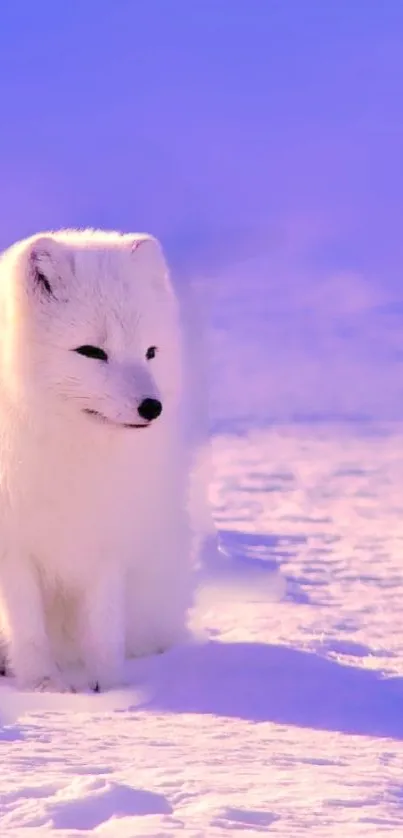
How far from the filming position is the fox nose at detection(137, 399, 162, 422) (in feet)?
9.24

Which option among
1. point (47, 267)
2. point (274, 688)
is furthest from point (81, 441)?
point (274, 688)

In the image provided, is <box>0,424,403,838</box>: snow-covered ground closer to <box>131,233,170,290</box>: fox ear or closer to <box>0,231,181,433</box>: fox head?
<box>0,231,181,433</box>: fox head

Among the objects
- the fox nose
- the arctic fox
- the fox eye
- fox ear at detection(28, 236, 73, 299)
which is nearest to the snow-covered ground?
the arctic fox

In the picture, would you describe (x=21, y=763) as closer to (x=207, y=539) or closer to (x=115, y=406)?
(x=115, y=406)

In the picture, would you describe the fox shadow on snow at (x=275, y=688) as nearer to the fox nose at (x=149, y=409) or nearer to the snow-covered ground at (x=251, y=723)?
the snow-covered ground at (x=251, y=723)

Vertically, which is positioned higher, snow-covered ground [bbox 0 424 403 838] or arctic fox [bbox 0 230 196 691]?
arctic fox [bbox 0 230 196 691]

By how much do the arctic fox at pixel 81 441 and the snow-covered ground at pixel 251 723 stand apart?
7.8 inches

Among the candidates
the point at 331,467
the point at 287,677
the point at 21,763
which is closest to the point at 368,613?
the point at 287,677

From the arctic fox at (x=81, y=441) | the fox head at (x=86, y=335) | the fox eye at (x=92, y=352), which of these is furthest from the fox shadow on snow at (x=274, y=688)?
the fox eye at (x=92, y=352)

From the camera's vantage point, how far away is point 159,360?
10.1ft

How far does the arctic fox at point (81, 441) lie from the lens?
2912 mm

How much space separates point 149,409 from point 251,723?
0.78 metres

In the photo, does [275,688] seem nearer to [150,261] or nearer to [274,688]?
[274,688]

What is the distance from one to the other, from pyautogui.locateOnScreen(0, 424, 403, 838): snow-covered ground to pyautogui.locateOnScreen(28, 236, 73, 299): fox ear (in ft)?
3.40
